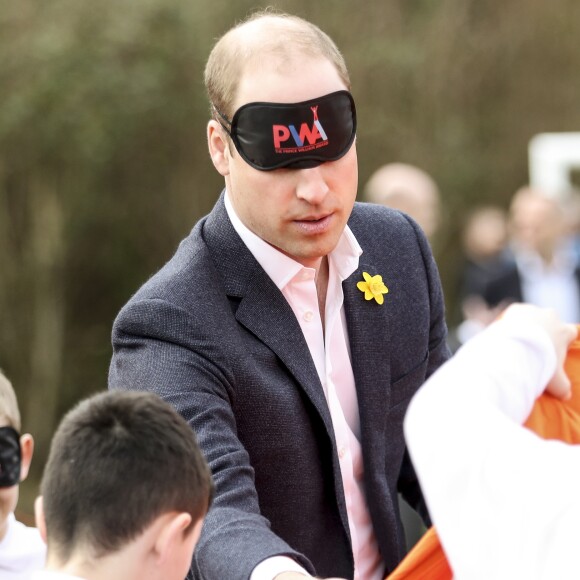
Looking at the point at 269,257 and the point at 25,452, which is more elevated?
the point at 269,257

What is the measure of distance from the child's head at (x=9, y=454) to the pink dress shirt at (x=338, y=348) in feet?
2.25

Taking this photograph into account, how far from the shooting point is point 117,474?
2.02m

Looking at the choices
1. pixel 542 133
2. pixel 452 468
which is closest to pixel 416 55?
pixel 542 133

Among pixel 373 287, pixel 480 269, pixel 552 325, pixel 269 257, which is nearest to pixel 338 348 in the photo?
pixel 373 287

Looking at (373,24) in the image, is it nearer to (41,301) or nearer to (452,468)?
(41,301)

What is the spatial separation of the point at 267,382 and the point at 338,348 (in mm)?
312

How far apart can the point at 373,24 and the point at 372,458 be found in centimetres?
1232

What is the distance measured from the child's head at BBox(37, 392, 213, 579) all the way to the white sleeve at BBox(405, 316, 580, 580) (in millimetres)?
550

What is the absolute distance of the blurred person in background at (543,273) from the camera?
336 inches

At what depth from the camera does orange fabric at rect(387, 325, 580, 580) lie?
7.58ft

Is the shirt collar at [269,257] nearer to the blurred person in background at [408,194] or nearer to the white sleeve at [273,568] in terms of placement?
the white sleeve at [273,568]

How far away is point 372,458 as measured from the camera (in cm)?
291

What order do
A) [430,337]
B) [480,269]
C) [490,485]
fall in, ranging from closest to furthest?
1. [490,485]
2. [430,337]
3. [480,269]

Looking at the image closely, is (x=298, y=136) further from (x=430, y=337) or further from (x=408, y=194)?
(x=408, y=194)
